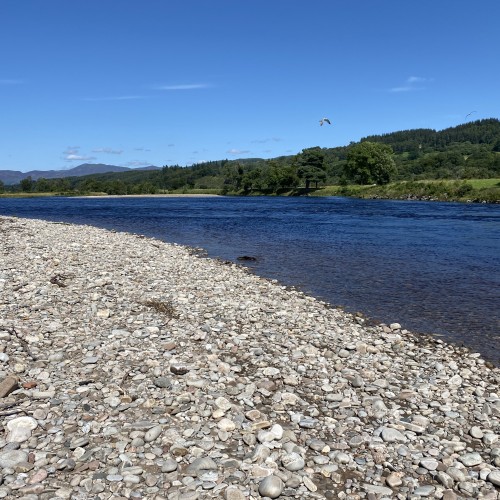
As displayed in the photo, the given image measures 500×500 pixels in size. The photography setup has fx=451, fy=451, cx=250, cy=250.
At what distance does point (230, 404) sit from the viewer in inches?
305

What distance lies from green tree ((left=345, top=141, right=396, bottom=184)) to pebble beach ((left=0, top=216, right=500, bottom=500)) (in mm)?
123805

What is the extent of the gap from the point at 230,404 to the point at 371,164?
131m

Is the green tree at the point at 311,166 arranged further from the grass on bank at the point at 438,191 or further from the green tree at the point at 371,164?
the grass on bank at the point at 438,191

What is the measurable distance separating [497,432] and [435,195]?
3547 inches

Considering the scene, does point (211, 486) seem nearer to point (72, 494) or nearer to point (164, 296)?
point (72, 494)

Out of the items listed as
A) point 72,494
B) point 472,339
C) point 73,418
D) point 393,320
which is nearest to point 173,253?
point 393,320

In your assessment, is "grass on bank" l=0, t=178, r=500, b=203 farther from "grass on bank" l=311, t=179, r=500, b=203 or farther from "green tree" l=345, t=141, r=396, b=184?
"green tree" l=345, t=141, r=396, b=184

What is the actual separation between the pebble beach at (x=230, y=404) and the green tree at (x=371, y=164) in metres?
124

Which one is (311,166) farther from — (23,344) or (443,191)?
(23,344)

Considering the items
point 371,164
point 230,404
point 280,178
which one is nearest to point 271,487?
point 230,404

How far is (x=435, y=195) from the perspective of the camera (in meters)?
90.0

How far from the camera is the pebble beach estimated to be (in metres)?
5.87

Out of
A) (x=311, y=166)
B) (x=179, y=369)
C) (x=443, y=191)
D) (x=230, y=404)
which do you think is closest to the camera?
(x=230, y=404)

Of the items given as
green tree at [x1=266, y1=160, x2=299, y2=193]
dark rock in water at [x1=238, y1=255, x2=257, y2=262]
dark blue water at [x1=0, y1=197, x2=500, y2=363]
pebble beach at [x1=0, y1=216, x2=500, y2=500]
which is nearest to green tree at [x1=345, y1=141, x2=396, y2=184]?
green tree at [x1=266, y1=160, x2=299, y2=193]
